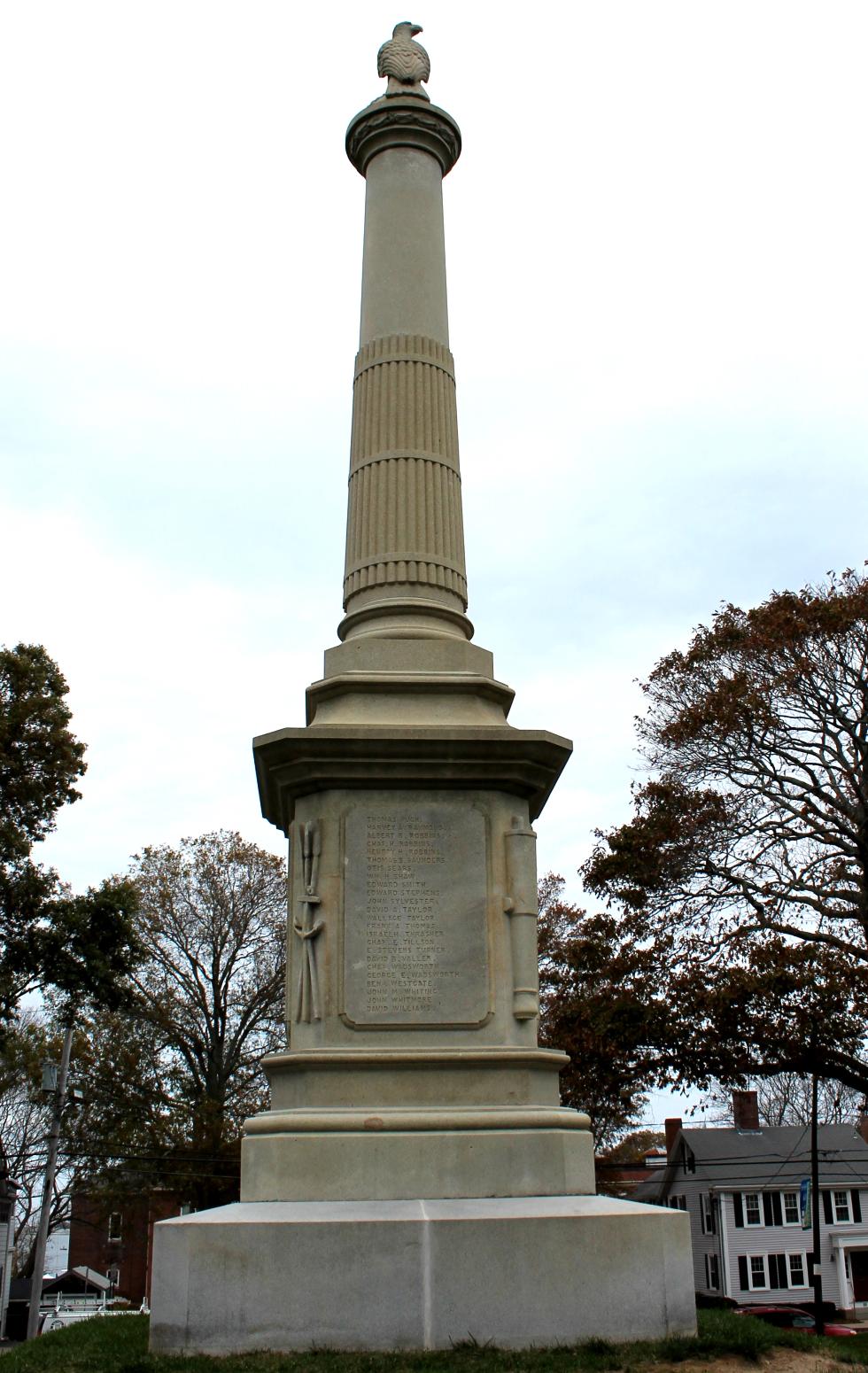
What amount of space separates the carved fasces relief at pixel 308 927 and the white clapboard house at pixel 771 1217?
36682 mm

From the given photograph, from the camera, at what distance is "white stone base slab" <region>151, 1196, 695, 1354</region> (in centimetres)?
690

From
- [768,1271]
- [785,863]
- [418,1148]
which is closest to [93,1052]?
[785,863]

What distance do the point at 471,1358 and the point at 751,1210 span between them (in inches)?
1565

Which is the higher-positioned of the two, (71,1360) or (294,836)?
(294,836)

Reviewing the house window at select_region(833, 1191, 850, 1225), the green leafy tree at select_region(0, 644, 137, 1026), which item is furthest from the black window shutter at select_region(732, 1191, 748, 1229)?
the green leafy tree at select_region(0, 644, 137, 1026)

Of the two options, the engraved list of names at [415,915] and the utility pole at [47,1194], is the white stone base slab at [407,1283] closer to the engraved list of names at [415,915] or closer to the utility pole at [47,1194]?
the engraved list of names at [415,915]

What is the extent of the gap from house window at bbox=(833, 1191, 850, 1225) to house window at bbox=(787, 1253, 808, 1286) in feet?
6.40

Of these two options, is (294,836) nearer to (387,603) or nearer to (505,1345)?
(387,603)

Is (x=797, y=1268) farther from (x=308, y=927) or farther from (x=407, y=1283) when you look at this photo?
(x=407, y=1283)

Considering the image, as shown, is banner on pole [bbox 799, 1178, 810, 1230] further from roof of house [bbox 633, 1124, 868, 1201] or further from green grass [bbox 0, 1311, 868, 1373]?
green grass [bbox 0, 1311, 868, 1373]

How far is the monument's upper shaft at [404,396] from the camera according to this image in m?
10.3

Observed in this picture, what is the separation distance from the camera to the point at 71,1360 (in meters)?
6.92

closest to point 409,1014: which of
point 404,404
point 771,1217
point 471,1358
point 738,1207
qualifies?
point 471,1358

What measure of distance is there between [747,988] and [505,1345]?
466 inches
